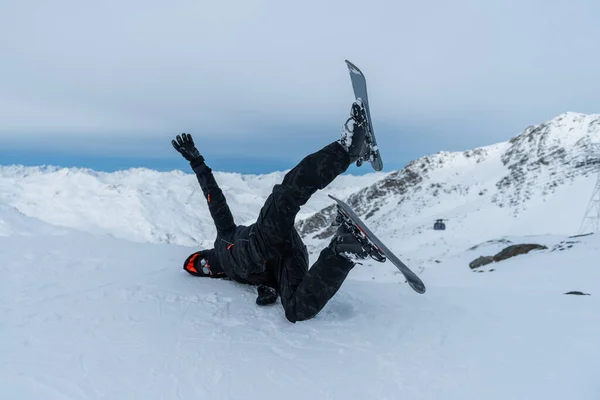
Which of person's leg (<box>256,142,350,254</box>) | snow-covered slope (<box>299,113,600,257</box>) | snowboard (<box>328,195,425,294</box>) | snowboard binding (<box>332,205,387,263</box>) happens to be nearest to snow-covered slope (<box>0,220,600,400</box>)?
snowboard (<box>328,195,425,294</box>)

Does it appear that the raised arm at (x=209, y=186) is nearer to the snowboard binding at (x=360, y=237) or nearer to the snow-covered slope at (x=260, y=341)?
the snow-covered slope at (x=260, y=341)

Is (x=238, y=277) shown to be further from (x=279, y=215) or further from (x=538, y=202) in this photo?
(x=538, y=202)

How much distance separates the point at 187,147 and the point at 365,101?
9.06ft

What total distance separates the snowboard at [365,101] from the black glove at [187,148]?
2571 mm

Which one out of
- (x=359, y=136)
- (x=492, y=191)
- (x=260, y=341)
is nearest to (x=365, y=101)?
(x=359, y=136)

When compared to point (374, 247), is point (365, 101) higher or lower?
higher

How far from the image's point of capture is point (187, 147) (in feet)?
19.0

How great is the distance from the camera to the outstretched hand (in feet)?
18.9

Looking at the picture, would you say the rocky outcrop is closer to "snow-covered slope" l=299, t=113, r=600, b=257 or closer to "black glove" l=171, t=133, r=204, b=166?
"snow-covered slope" l=299, t=113, r=600, b=257

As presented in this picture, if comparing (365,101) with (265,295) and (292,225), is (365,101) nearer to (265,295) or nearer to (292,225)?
(292,225)

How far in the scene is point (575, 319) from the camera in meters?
4.33

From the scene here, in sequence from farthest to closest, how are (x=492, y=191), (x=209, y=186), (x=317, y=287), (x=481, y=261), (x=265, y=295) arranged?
(x=492, y=191) → (x=481, y=261) → (x=209, y=186) → (x=265, y=295) → (x=317, y=287)

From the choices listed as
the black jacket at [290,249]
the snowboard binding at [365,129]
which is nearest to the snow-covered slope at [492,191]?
the black jacket at [290,249]

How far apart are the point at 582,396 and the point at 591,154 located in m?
49.1
